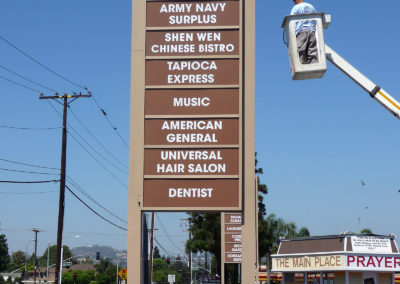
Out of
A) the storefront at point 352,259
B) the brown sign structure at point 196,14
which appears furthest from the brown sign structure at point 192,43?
the storefront at point 352,259

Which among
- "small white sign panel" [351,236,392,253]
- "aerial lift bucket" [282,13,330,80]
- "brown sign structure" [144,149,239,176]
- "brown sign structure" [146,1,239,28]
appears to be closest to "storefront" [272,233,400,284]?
"small white sign panel" [351,236,392,253]

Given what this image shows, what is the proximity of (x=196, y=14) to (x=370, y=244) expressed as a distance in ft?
91.6

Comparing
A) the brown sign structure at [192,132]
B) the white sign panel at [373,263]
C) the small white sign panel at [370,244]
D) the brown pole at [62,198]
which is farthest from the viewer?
the brown pole at [62,198]

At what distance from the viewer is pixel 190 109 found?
16938mm

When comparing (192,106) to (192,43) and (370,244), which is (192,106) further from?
(370,244)

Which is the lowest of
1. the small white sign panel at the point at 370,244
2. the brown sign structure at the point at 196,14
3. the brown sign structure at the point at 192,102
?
the small white sign panel at the point at 370,244

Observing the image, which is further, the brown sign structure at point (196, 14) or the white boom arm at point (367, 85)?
the brown sign structure at point (196, 14)

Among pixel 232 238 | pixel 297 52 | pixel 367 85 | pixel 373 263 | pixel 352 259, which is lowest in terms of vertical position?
pixel 373 263

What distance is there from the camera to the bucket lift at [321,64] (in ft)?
25.5

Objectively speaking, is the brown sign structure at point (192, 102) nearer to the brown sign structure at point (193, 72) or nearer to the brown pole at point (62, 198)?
the brown sign structure at point (193, 72)

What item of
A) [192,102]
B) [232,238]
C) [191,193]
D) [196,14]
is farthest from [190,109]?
[232,238]

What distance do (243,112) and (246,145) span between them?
938 mm

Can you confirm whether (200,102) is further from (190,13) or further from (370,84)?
(370,84)

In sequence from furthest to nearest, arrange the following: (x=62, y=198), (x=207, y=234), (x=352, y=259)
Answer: (x=207, y=234), (x=62, y=198), (x=352, y=259)
